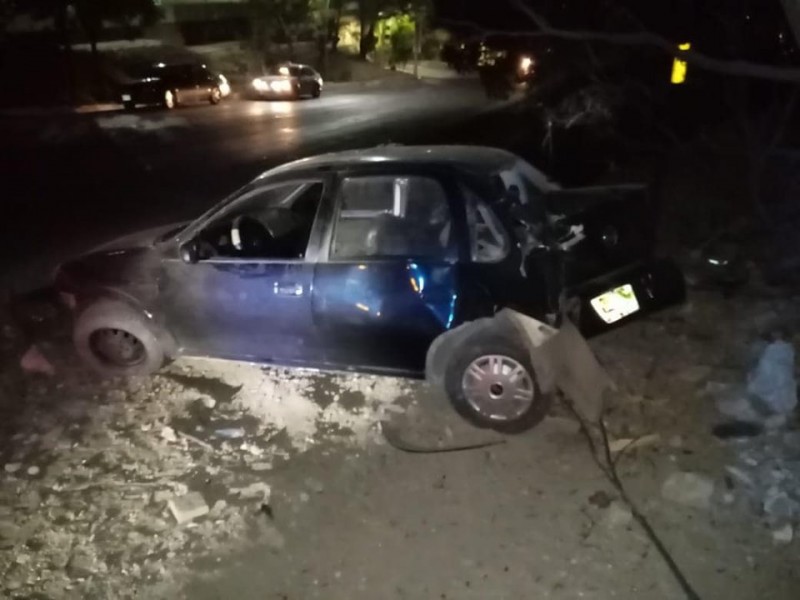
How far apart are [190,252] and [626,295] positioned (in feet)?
9.23

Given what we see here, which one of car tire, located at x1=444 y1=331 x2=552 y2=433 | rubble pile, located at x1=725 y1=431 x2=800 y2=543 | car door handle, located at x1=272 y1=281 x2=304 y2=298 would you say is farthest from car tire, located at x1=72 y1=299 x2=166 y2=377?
rubble pile, located at x1=725 y1=431 x2=800 y2=543

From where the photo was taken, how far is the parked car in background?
103 feet

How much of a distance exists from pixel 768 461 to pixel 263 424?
10.0 feet

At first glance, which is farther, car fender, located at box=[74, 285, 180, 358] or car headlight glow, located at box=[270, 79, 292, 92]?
car headlight glow, located at box=[270, 79, 292, 92]

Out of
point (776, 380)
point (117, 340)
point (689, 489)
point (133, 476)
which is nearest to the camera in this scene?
point (689, 489)

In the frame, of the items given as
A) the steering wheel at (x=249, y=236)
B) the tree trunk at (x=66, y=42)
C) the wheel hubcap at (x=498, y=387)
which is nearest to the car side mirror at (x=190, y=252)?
the steering wheel at (x=249, y=236)

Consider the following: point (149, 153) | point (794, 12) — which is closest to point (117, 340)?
point (794, 12)

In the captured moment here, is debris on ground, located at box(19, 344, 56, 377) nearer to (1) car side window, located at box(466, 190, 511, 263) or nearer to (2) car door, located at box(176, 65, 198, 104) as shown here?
(1) car side window, located at box(466, 190, 511, 263)

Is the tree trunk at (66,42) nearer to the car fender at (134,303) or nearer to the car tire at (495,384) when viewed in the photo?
the car fender at (134,303)

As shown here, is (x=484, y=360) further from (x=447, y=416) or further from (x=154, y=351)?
(x=154, y=351)

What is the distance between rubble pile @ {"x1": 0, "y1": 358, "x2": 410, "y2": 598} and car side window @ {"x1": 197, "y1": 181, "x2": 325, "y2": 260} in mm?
1052

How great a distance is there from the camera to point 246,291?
5680mm

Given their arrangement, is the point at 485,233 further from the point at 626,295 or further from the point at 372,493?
the point at 372,493

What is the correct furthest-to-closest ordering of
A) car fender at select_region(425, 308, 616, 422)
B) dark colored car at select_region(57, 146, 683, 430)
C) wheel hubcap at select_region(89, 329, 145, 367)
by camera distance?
1. wheel hubcap at select_region(89, 329, 145, 367)
2. dark colored car at select_region(57, 146, 683, 430)
3. car fender at select_region(425, 308, 616, 422)
